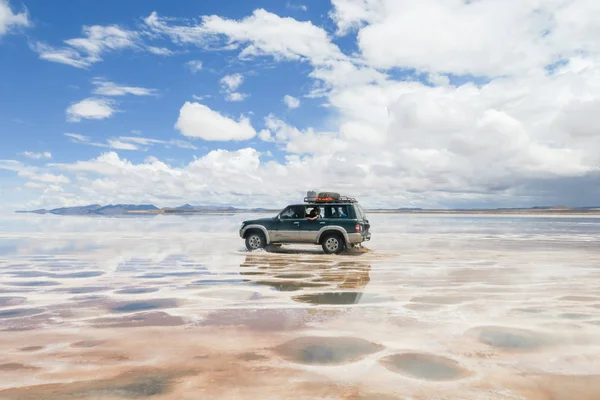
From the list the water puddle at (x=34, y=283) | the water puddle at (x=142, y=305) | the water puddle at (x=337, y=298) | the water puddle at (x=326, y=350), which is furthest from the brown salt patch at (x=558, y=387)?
the water puddle at (x=34, y=283)

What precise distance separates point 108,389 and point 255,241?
45.2 feet

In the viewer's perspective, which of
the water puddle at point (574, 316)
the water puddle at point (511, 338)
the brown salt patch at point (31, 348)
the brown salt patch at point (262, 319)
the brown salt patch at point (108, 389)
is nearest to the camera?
the brown salt patch at point (108, 389)

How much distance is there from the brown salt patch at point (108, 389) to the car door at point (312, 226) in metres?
12.5

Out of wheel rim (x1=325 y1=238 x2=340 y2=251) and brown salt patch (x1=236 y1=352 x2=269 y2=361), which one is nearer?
brown salt patch (x1=236 y1=352 x2=269 y2=361)

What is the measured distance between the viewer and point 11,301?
9.24 metres

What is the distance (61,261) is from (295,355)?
12.9 meters

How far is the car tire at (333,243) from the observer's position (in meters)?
17.4

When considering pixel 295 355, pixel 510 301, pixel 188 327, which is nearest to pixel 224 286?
pixel 188 327

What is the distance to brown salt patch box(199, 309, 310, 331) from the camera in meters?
7.25

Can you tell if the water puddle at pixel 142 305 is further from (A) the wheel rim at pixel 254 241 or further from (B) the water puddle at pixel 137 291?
(A) the wheel rim at pixel 254 241

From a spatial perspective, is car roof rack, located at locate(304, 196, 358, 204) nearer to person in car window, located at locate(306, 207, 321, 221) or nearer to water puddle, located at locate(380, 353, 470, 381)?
person in car window, located at locate(306, 207, 321, 221)

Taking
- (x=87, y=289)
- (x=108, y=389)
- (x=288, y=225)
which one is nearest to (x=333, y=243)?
(x=288, y=225)

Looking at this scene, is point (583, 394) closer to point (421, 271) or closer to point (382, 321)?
point (382, 321)

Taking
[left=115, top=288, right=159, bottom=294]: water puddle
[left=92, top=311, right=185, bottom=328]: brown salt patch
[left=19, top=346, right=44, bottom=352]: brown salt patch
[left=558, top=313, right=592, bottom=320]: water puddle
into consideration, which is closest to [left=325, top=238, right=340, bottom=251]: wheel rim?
[left=115, top=288, right=159, bottom=294]: water puddle
